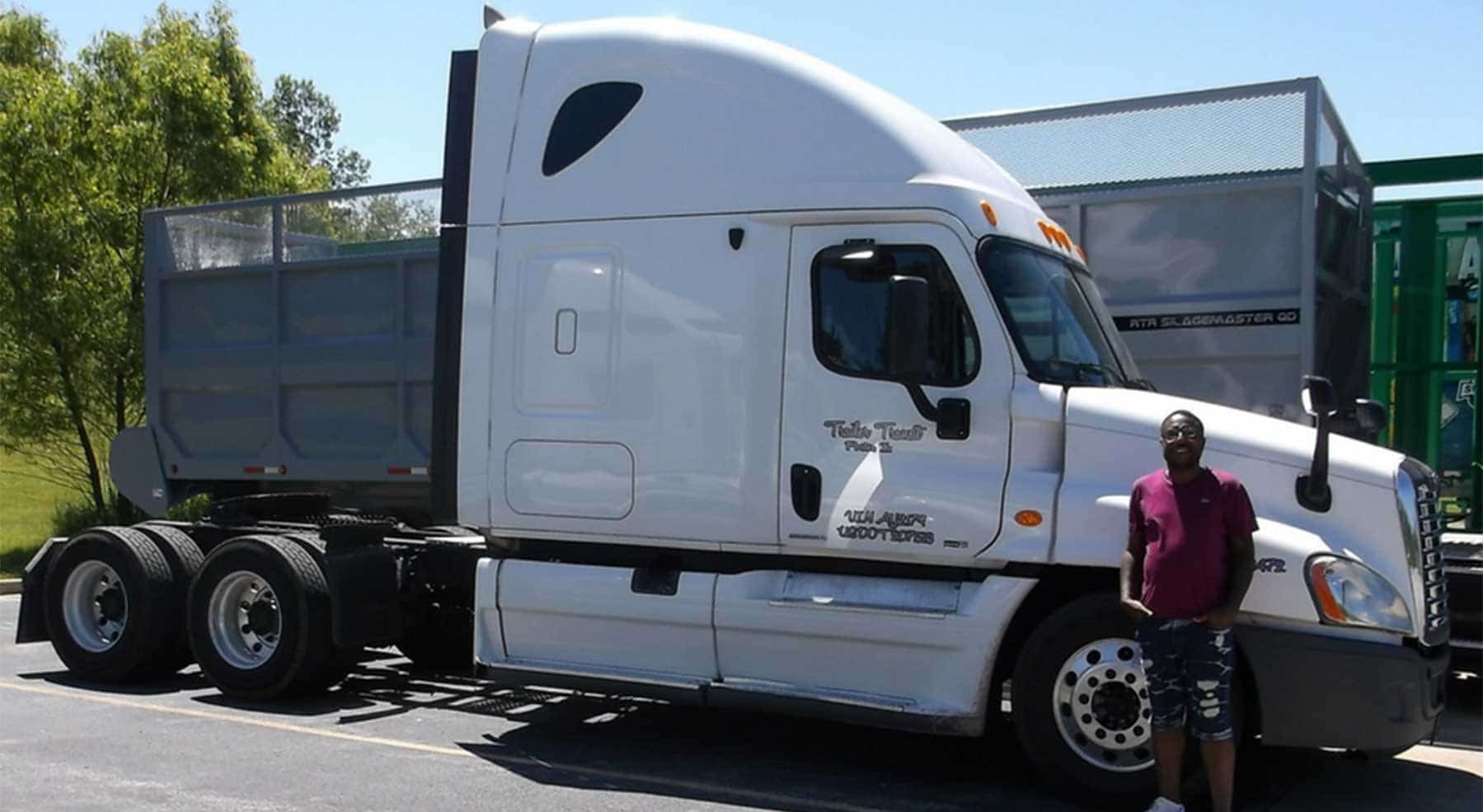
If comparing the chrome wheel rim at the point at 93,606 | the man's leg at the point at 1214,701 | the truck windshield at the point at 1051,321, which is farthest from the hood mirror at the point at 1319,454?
the chrome wheel rim at the point at 93,606

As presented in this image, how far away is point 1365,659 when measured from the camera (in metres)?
5.62

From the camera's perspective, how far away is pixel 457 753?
708 centimetres

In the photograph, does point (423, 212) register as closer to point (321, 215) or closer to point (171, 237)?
point (321, 215)

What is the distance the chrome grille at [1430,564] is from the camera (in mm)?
5805

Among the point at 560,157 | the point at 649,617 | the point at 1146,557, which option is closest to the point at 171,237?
the point at 560,157

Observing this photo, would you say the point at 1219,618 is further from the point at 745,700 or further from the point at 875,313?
the point at 745,700

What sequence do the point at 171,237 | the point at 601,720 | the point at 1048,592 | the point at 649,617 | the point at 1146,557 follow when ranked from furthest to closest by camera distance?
the point at 171,237 < the point at 601,720 < the point at 649,617 < the point at 1048,592 < the point at 1146,557

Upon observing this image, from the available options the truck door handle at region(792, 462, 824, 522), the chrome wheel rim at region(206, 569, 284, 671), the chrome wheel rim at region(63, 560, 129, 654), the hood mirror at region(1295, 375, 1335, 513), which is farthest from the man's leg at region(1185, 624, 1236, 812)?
the chrome wheel rim at region(63, 560, 129, 654)

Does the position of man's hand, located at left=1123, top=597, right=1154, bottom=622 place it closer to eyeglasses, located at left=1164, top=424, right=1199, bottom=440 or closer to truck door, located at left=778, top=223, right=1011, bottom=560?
eyeglasses, located at left=1164, top=424, right=1199, bottom=440

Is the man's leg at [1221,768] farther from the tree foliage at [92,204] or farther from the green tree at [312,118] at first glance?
the green tree at [312,118]

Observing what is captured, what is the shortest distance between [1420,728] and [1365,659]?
0.38 m

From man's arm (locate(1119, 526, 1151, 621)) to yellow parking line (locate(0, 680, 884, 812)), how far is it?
144 centimetres

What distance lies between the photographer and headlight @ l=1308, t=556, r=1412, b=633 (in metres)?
5.66

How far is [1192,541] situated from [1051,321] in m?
1.49
